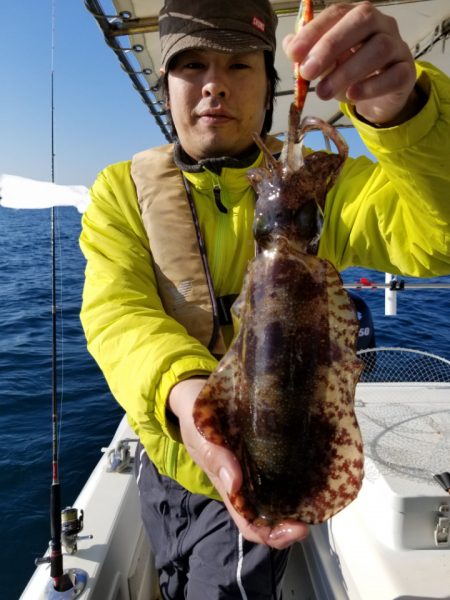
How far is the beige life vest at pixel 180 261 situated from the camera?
2.58m

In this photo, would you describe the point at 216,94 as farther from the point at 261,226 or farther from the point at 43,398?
the point at 43,398

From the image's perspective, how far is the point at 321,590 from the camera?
11.9 ft

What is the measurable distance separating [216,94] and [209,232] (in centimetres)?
77

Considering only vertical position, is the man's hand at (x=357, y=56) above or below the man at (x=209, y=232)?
above

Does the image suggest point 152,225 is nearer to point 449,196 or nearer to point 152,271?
point 152,271

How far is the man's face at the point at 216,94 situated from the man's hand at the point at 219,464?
59.7 inches

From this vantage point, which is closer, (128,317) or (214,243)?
(128,317)

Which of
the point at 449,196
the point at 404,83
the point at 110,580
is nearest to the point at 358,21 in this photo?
the point at 404,83

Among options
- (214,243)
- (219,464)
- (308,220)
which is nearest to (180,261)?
(214,243)

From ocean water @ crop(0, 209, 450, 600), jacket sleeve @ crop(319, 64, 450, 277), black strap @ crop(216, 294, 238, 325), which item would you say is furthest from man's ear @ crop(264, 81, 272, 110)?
ocean water @ crop(0, 209, 450, 600)

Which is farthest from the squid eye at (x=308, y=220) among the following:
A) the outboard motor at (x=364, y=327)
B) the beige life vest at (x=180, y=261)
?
the outboard motor at (x=364, y=327)

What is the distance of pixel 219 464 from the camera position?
1.54 metres

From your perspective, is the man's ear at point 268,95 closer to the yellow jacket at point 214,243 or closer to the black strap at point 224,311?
the yellow jacket at point 214,243

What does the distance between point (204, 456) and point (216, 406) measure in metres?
0.18
